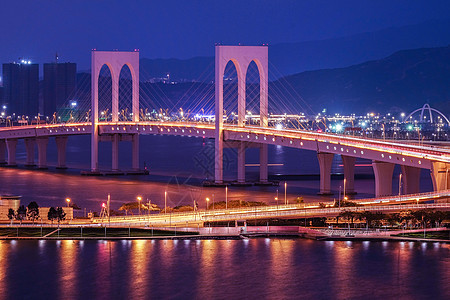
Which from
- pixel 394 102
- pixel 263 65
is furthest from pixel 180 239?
pixel 394 102

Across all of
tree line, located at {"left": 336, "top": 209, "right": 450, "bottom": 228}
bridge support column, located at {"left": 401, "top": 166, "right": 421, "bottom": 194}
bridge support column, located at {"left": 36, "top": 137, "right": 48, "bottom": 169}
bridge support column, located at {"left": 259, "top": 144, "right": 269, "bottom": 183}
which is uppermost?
bridge support column, located at {"left": 36, "top": 137, "right": 48, "bottom": 169}

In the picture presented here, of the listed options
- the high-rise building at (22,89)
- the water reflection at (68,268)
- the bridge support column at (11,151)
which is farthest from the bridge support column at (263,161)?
the high-rise building at (22,89)

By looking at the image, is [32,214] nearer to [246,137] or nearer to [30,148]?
[246,137]

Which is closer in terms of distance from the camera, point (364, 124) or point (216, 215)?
point (216, 215)

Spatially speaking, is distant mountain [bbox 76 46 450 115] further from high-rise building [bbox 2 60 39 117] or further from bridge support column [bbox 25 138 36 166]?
bridge support column [bbox 25 138 36 166]

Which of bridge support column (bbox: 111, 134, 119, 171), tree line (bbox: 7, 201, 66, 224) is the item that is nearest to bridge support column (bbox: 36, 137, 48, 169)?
bridge support column (bbox: 111, 134, 119, 171)

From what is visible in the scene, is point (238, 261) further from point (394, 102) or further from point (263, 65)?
point (394, 102)

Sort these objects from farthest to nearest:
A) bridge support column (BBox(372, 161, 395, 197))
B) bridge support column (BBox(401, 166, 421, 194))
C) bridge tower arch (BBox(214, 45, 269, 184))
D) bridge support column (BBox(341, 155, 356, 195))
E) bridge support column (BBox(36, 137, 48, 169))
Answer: bridge support column (BBox(36, 137, 48, 169)), bridge tower arch (BBox(214, 45, 269, 184)), bridge support column (BBox(341, 155, 356, 195)), bridge support column (BBox(401, 166, 421, 194)), bridge support column (BBox(372, 161, 395, 197))
